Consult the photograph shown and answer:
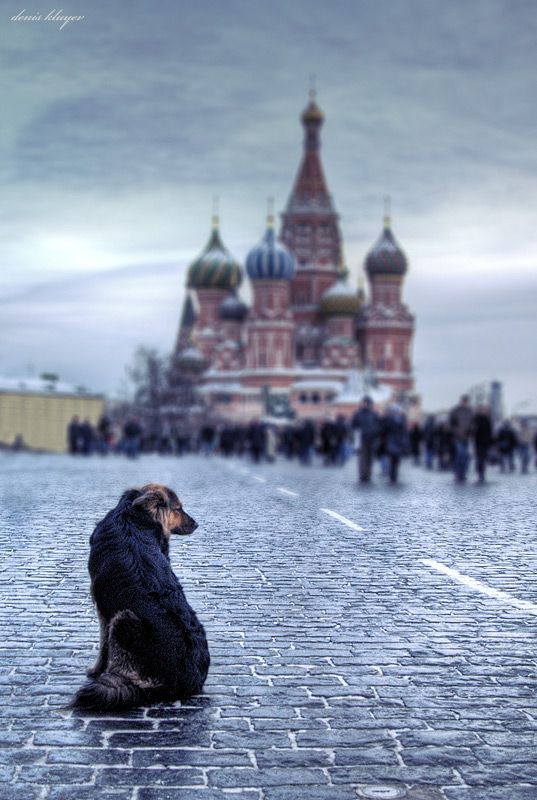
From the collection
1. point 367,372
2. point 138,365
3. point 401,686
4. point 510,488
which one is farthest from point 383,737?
point 367,372

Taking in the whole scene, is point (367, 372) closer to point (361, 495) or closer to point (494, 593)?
point (361, 495)

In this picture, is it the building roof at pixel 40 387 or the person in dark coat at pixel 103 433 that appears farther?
the building roof at pixel 40 387

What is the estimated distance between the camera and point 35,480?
26141mm

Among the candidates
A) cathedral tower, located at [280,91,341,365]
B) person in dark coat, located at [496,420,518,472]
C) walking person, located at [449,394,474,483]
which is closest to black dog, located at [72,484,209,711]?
walking person, located at [449,394,474,483]

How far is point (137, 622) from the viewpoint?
5363 millimetres

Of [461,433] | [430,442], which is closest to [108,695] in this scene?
[461,433]

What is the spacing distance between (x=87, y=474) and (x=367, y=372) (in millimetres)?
89894

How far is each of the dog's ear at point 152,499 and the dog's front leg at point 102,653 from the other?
0.48 metres

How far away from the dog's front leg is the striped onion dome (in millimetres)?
112975

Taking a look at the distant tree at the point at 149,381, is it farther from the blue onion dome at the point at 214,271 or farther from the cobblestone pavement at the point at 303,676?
the cobblestone pavement at the point at 303,676

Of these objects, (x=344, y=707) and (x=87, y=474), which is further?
(x=87, y=474)

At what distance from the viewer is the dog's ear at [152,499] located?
559 cm

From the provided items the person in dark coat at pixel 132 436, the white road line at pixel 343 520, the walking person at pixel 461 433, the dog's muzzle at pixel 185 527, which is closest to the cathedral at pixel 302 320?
the person in dark coat at pixel 132 436

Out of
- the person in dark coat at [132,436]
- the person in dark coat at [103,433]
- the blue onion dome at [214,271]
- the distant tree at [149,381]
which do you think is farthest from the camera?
the blue onion dome at [214,271]
